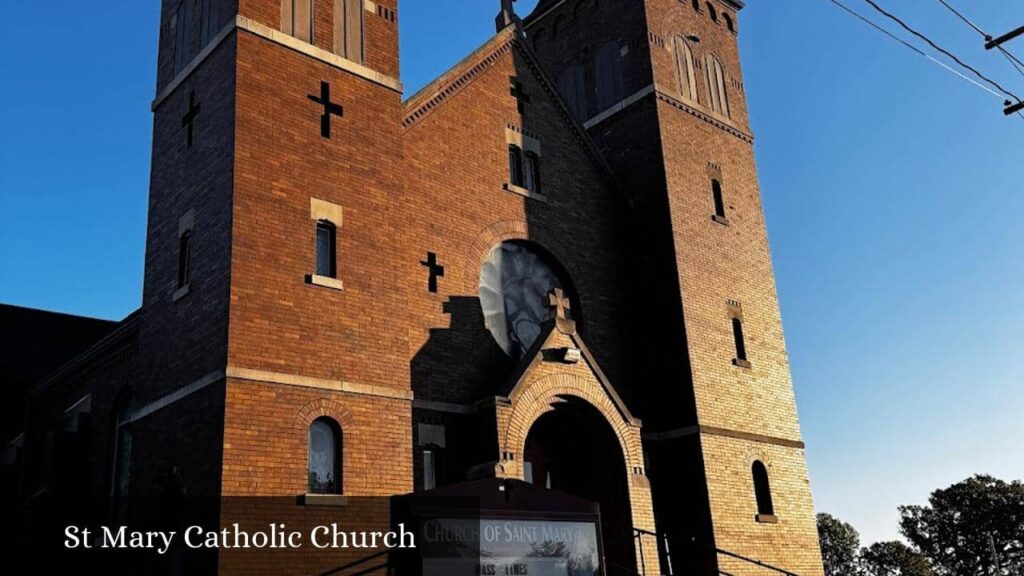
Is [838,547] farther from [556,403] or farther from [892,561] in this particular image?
[556,403]

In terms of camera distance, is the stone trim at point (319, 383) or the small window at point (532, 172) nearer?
the stone trim at point (319, 383)

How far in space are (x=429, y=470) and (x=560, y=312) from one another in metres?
3.43

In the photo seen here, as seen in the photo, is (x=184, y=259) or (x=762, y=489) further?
(x=762, y=489)

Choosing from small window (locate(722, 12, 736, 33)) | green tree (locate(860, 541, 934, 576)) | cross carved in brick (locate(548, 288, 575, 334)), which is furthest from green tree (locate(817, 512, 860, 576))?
cross carved in brick (locate(548, 288, 575, 334))

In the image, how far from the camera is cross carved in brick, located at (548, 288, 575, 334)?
15.7m

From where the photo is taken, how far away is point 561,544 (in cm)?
897

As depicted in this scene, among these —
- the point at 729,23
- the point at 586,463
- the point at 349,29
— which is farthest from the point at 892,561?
the point at 349,29

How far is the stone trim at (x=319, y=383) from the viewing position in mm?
12117

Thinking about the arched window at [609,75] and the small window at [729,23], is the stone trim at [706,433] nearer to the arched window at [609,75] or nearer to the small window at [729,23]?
the arched window at [609,75]

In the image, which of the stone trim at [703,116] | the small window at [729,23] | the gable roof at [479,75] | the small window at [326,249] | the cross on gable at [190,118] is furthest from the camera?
the small window at [729,23]

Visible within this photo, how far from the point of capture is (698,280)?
19.3m

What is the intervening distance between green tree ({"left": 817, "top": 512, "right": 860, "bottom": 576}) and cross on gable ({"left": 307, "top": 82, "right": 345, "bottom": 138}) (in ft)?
219

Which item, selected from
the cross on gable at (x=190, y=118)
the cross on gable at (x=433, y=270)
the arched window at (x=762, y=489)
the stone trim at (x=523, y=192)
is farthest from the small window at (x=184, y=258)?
the arched window at (x=762, y=489)

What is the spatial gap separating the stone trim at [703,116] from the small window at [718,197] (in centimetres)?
161
